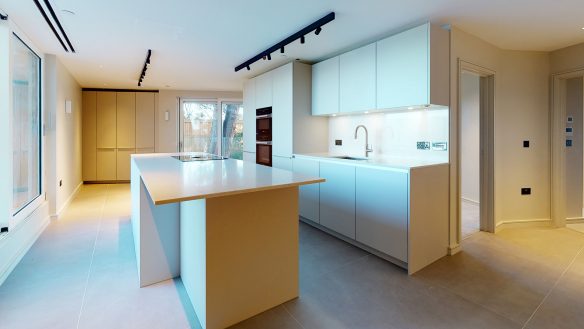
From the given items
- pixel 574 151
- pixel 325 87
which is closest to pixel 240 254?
pixel 325 87

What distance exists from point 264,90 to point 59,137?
305 cm

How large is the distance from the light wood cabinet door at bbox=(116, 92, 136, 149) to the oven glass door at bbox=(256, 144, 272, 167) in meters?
3.86

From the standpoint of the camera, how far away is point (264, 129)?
477 cm

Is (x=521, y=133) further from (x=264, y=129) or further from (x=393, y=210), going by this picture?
(x=264, y=129)

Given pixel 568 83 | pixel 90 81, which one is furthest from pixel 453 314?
pixel 90 81

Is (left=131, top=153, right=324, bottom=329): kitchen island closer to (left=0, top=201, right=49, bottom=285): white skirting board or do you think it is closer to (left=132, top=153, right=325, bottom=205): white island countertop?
(left=132, top=153, right=325, bottom=205): white island countertop

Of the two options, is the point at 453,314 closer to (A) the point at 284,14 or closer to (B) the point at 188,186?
(B) the point at 188,186

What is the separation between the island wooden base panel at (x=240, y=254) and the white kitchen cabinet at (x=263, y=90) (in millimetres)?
2862

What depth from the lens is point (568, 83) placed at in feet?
13.2

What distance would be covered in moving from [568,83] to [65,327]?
5.93 m

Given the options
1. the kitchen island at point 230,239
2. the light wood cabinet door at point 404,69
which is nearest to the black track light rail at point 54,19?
the kitchen island at point 230,239

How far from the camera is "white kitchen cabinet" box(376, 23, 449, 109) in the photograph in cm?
263

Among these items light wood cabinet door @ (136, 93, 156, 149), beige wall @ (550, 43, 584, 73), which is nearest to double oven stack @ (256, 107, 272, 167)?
light wood cabinet door @ (136, 93, 156, 149)

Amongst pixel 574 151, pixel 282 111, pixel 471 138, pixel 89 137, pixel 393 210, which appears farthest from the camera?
pixel 89 137
